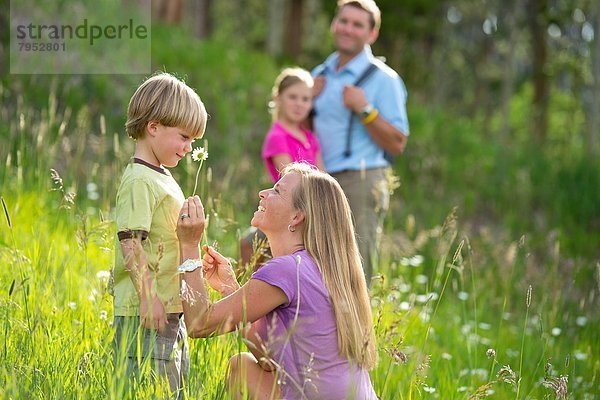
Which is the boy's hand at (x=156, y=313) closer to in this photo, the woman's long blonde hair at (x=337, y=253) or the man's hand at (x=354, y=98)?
the woman's long blonde hair at (x=337, y=253)

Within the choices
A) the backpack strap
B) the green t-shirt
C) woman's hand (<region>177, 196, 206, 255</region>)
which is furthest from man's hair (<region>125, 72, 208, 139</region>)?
the backpack strap

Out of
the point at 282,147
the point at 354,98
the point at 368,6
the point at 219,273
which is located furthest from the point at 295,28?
the point at 219,273

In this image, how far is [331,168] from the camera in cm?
555

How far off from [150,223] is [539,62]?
17253 millimetres

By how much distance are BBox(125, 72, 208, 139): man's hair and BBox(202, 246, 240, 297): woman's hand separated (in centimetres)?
49

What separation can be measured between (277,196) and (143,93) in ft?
2.00

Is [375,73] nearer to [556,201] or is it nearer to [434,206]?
[434,206]

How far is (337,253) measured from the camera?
319 cm

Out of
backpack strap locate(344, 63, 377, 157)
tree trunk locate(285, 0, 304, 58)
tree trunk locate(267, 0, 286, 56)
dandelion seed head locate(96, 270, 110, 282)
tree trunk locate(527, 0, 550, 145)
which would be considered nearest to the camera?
dandelion seed head locate(96, 270, 110, 282)

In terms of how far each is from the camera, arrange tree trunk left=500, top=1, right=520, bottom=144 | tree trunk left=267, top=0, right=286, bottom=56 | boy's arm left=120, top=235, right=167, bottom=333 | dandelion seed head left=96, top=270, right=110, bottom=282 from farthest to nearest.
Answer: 1. tree trunk left=267, top=0, right=286, bottom=56
2. tree trunk left=500, top=1, right=520, bottom=144
3. dandelion seed head left=96, top=270, right=110, bottom=282
4. boy's arm left=120, top=235, right=167, bottom=333

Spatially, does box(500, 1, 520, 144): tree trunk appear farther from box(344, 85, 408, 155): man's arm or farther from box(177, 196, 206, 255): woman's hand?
box(177, 196, 206, 255): woman's hand

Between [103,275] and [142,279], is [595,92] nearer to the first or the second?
[103,275]

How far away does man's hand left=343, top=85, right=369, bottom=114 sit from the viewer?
17.7 ft

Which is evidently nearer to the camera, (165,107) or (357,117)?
(165,107)
